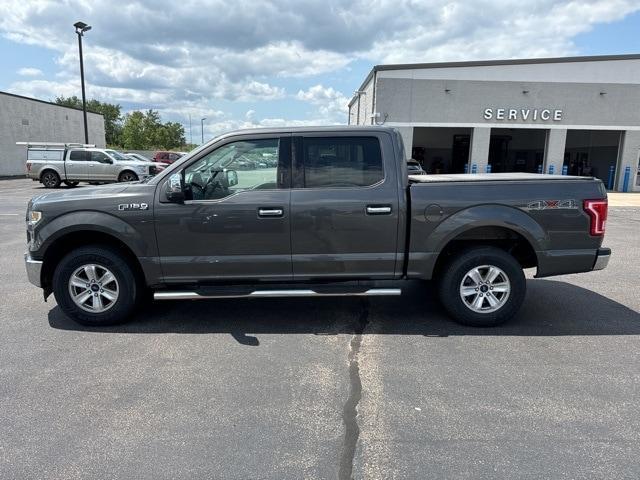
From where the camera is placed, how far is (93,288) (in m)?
4.76

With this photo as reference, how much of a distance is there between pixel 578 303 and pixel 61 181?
78.0 feet

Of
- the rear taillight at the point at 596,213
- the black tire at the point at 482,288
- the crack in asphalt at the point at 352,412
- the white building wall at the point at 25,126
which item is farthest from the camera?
the white building wall at the point at 25,126

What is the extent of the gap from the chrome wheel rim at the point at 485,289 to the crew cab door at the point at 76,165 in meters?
22.3

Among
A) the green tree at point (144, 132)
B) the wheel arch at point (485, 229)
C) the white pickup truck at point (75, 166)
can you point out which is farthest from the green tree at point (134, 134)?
the wheel arch at point (485, 229)

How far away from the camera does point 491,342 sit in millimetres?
4453

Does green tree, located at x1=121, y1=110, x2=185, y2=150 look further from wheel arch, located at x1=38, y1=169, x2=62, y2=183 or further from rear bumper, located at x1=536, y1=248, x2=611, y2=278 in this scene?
rear bumper, located at x1=536, y1=248, x2=611, y2=278

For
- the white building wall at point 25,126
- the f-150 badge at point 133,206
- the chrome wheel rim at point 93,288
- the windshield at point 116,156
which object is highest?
the white building wall at point 25,126

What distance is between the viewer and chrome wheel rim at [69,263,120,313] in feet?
15.5

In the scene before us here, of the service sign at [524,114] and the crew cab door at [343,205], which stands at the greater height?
the service sign at [524,114]

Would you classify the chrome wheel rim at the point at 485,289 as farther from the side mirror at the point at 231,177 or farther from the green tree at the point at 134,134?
the green tree at the point at 134,134

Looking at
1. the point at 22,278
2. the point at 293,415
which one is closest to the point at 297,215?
the point at 293,415

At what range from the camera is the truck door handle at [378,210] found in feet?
15.0

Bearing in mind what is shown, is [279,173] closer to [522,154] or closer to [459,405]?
[459,405]

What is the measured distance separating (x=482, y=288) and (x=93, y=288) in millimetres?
3958
